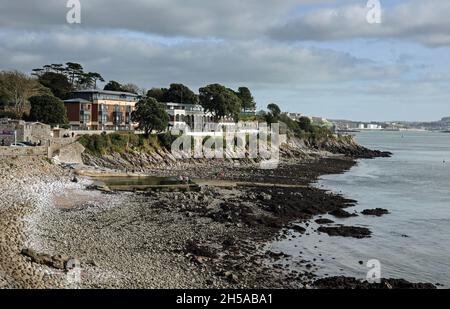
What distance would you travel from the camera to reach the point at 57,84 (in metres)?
87.7

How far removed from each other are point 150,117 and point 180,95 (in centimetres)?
3799

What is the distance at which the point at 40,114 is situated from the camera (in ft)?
201

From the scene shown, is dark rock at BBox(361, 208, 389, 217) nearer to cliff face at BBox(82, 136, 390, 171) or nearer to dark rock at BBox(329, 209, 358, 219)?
dark rock at BBox(329, 209, 358, 219)

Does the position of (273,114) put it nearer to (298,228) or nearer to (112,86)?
(112,86)

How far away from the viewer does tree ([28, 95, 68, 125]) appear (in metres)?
61.5

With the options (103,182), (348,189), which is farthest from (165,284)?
(348,189)

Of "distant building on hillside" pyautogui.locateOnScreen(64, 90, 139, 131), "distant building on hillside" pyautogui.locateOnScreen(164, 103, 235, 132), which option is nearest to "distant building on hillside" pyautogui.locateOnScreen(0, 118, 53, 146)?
"distant building on hillside" pyautogui.locateOnScreen(64, 90, 139, 131)

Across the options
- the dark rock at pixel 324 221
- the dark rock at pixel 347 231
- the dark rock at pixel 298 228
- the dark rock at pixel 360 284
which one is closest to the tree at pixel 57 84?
the dark rock at pixel 324 221

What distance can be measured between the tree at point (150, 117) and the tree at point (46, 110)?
37.8 feet

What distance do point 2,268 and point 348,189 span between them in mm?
42718

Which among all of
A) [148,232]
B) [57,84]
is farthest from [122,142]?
[148,232]

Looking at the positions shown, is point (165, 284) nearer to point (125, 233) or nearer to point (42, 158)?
point (125, 233)

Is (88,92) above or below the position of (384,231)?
above

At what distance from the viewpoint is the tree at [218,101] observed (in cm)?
9444
